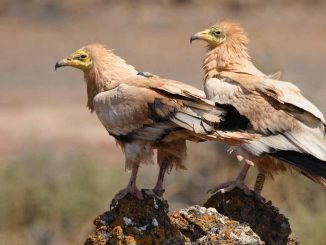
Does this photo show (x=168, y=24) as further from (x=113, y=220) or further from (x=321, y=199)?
(x=113, y=220)

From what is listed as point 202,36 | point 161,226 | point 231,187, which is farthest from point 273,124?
point 161,226

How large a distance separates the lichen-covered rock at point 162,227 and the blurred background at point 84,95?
6.39 meters

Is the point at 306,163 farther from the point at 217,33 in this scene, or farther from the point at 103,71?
the point at 217,33

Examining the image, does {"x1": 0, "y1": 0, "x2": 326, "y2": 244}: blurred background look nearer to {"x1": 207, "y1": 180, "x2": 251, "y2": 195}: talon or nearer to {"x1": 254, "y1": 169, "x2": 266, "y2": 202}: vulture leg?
{"x1": 254, "y1": 169, "x2": 266, "y2": 202}: vulture leg

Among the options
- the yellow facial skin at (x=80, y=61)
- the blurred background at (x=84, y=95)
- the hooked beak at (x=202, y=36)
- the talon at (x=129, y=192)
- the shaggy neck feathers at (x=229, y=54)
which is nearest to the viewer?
the talon at (x=129, y=192)

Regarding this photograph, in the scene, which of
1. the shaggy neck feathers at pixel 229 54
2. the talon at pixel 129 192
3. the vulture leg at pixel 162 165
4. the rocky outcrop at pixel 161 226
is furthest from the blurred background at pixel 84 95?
the rocky outcrop at pixel 161 226

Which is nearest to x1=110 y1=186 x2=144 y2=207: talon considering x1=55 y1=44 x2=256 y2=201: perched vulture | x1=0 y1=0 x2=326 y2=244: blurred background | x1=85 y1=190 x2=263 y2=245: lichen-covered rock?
x1=55 y1=44 x2=256 y2=201: perched vulture

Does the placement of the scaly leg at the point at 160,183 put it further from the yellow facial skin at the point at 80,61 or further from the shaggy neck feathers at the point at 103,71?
the yellow facial skin at the point at 80,61

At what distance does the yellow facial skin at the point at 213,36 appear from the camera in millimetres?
10945

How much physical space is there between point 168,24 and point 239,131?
34.5m

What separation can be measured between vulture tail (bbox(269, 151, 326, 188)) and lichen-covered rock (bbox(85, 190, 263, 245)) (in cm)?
109

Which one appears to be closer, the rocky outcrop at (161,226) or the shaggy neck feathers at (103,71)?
the rocky outcrop at (161,226)

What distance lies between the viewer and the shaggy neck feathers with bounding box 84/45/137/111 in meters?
9.81

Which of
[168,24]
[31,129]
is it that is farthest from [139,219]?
[168,24]
